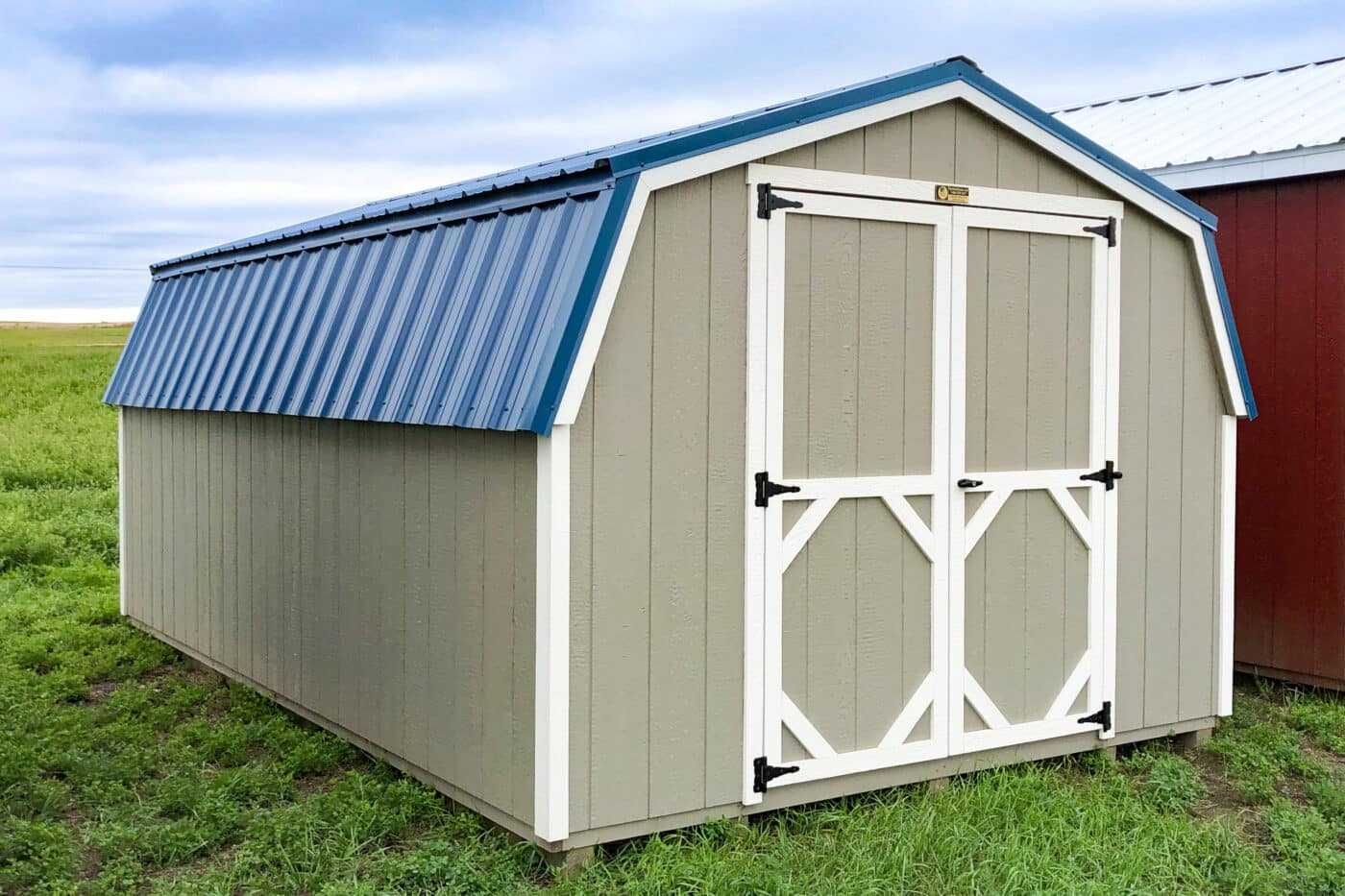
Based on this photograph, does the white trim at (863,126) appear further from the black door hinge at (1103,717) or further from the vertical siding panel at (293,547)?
the vertical siding panel at (293,547)

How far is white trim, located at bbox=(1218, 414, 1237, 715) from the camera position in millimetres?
6492

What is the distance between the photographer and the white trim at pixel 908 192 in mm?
5020

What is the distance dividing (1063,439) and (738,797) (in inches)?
83.1

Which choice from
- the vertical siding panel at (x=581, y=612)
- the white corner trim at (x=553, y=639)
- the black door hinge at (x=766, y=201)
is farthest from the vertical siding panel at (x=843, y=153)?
the white corner trim at (x=553, y=639)

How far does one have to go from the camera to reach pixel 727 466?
16.3ft

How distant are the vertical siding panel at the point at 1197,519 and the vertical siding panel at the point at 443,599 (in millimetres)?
3355

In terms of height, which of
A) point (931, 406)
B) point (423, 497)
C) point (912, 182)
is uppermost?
point (912, 182)

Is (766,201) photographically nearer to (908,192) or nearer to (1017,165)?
(908,192)

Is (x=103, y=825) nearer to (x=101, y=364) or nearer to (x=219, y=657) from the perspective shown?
(x=219, y=657)

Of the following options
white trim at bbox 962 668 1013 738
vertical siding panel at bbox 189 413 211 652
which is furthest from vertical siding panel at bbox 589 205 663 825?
vertical siding panel at bbox 189 413 211 652

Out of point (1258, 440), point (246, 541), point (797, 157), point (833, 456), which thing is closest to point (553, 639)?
point (833, 456)

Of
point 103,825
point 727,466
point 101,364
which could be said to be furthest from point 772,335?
point 101,364

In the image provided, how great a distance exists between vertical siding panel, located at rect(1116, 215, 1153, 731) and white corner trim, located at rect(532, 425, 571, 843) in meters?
2.76

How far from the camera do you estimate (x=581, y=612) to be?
4.64 meters
